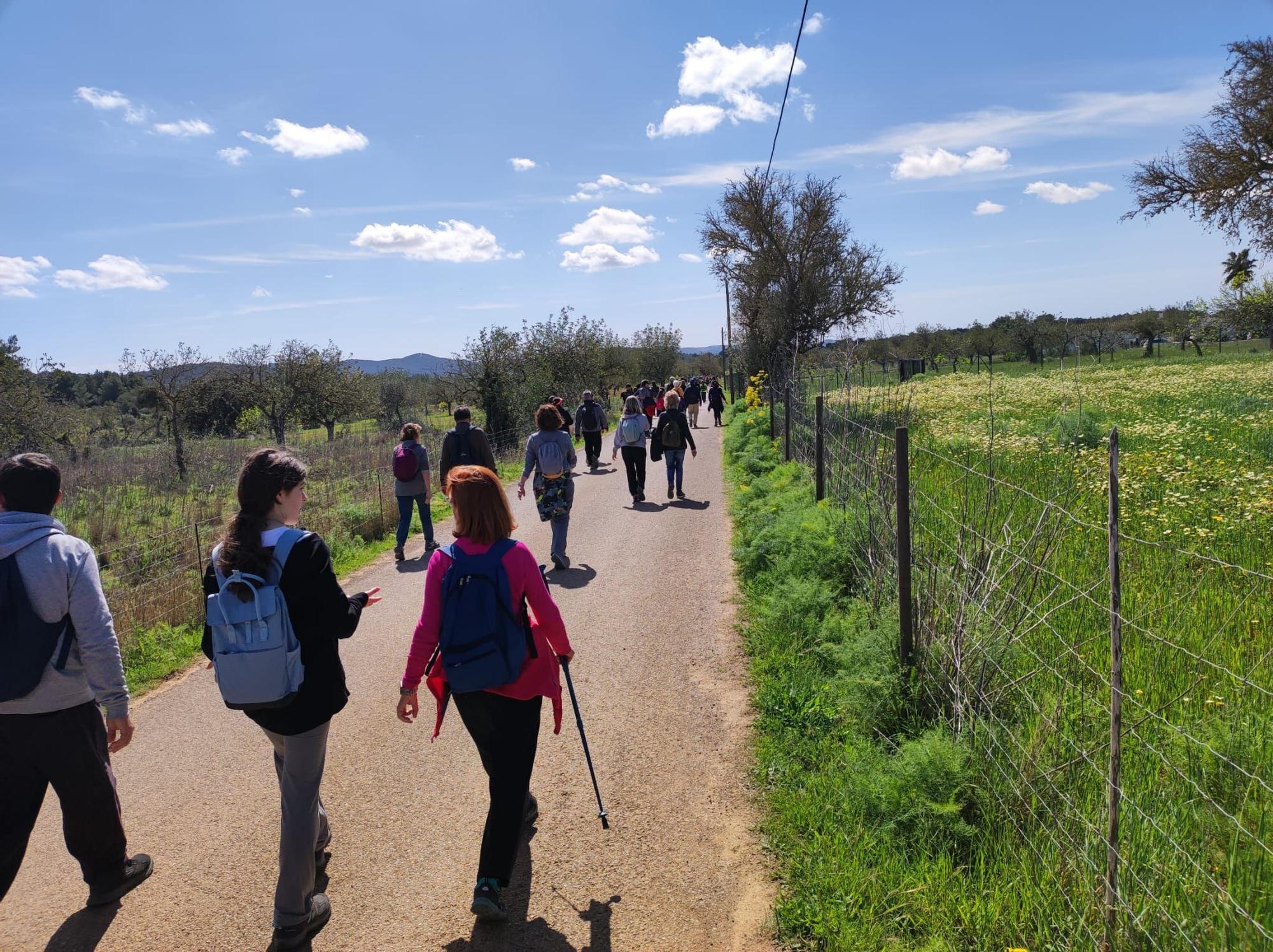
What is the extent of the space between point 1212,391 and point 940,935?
2027 cm

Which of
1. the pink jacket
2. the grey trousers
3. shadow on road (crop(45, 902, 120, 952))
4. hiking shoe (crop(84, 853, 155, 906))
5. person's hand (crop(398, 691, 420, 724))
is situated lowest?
shadow on road (crop(45, 902, 120, 952))

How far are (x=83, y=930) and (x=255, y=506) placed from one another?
2.02 meters

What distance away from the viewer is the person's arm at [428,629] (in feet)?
11.0

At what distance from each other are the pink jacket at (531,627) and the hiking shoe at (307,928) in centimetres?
95

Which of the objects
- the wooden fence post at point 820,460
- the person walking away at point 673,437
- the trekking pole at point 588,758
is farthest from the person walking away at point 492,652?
the person walking away at point 673,437

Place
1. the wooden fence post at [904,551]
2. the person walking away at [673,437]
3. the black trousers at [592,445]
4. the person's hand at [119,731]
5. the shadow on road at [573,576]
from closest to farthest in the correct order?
the person's hand at [119,731], the wooden fence post at [904,551], the shadow on road at [573,576], the person walking away at [673,437], the black trousers at [592,445]

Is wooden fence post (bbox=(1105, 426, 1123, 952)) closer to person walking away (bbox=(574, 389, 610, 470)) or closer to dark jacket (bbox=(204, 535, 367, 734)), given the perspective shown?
dark jacket (bbox=(204, 535, 367, 734))

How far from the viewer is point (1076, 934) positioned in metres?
2.63

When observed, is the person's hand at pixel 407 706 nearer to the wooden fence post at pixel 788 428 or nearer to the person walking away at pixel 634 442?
the person walking away at pixel 634 442

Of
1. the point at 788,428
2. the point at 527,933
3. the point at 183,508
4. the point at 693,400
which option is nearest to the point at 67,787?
the point at 527,933

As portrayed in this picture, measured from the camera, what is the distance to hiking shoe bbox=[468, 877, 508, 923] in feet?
10.7

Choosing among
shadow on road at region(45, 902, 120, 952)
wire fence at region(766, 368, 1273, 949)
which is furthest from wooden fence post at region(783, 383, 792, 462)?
shadow on road at region(45, 902, 120, 952)

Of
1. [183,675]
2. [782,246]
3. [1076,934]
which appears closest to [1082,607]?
[1076,934]

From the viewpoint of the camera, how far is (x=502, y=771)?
3.37 meters
